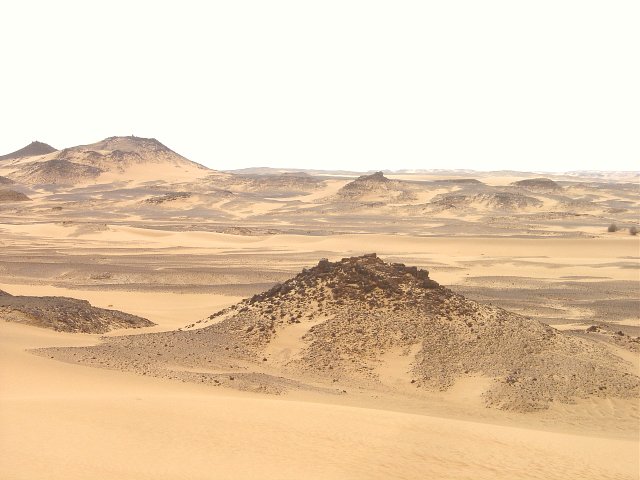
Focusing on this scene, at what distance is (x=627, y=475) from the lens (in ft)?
28.0

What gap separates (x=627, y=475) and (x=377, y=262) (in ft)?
32.0

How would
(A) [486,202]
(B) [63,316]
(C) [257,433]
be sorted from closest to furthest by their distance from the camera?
(C) [257,433] < (B) [63,316] < (A) [486,202]

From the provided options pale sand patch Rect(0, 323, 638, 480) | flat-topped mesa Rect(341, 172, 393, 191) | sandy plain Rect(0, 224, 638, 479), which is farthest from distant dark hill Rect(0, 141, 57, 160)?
pale sand patch Rect(0, 323, 638, 480)

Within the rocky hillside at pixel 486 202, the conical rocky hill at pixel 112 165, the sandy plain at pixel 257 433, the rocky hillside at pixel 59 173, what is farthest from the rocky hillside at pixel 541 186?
the sandy plain at pixel 257 433

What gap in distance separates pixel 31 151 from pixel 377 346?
5905 inches

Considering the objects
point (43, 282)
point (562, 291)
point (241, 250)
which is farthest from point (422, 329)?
point (241, 250)

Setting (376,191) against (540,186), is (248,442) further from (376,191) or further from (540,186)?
(540,186)

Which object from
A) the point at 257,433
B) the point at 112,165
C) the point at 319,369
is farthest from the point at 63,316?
the point at 112,165

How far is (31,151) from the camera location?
485 ft

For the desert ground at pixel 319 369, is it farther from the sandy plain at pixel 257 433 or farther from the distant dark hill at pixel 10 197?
the distant dark hill at pixel 10 197

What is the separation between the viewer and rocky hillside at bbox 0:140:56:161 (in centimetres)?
14500

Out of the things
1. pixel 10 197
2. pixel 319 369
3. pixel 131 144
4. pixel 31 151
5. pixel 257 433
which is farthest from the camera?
pixel 31 151

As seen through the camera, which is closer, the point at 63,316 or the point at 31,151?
the point at 63,316

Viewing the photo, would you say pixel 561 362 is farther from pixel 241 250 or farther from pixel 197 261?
pixel 241 250
